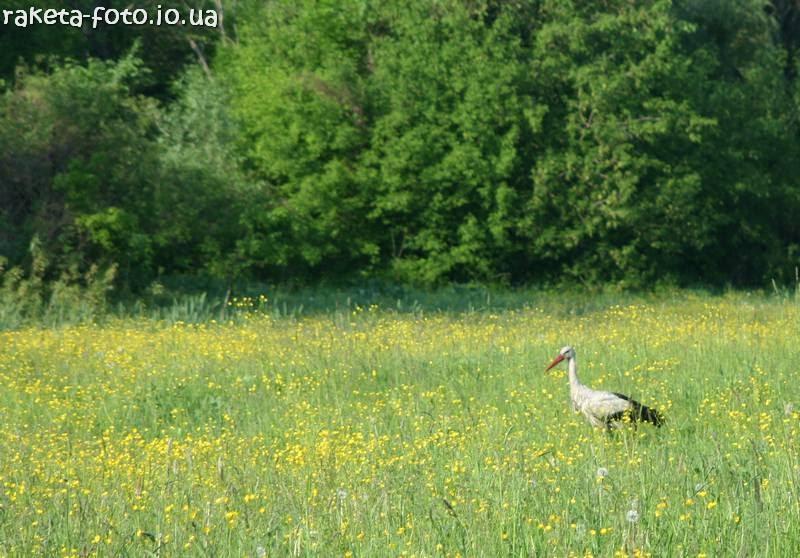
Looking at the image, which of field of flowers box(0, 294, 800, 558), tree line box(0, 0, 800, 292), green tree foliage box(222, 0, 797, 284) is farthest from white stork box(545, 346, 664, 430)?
green tree foliage box(222, 0, 797, 284)

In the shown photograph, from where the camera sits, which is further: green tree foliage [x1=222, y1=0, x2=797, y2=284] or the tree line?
green tree foliage [x1=222, y1=0, x2=797, y2=284]

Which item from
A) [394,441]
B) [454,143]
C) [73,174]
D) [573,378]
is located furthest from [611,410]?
[454,143]

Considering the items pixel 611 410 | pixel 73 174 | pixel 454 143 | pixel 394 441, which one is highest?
pixel 454 143

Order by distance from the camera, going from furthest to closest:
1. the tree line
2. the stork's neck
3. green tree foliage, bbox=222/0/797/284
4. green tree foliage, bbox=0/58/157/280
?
1. green tree foliage, bbox=222/0/797/284
2. the tree line
3. green tree foliage, bbox=0/58/157/280
4. the stork's neck

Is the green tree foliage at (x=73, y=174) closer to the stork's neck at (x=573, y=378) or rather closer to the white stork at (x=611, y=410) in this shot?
the stork's neck at (x=573, y=378)

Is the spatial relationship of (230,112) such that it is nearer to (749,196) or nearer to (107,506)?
(749,196)

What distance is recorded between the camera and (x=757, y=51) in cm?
3722

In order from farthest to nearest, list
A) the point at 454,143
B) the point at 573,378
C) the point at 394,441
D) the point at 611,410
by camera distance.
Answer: the point at 454,143
the point at 573,378
the point at 611,410
the point at 394,441

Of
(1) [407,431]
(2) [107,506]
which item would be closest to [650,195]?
(1) [407,431]

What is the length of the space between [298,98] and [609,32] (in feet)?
24.3

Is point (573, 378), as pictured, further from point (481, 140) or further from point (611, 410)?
point (481, 140)

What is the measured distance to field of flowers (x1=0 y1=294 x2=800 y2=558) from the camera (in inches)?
267

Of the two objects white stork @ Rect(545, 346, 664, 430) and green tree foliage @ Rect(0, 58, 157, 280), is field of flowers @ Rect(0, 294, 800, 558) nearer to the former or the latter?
white stork @ Rect(545, 346, 664, 430)

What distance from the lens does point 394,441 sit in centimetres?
995
